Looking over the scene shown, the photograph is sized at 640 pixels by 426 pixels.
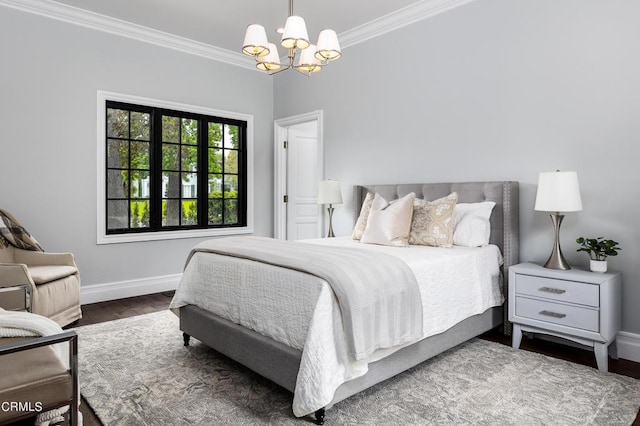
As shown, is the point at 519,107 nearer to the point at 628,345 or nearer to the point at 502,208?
the point at 502,208

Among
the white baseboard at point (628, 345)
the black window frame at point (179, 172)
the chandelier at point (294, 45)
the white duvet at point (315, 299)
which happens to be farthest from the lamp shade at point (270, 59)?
the white baseboard at point (628, 345)

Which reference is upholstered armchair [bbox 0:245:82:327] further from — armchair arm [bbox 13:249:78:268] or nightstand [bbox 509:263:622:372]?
nightstand [bbox 509:263:622:372]

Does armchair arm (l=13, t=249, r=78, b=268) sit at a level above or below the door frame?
below

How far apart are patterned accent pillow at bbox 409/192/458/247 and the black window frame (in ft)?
9.07

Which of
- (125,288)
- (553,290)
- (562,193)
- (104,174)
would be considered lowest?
(125,288)

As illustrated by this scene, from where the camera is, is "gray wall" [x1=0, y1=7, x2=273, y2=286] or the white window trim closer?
"gray wall" [x1=0, y1=7, x2=273, y2=286]

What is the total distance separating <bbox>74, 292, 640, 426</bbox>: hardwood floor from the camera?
247 cm

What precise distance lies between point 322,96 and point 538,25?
7.87 ft

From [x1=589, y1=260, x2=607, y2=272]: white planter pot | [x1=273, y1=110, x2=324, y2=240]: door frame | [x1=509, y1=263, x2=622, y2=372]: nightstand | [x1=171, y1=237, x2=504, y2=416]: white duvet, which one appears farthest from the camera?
[x1=273, y1=110, x2=324, y2=240]: door frame

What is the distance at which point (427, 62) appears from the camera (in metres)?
3.78

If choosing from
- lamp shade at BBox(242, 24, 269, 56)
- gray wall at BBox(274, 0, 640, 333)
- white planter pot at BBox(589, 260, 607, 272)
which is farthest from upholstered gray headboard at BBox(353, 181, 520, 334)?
lamp shade at BBox(242, 24, 269, 56)

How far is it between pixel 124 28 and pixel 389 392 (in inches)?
167

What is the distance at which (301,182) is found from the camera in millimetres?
5621

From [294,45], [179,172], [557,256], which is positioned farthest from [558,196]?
[179,172]
